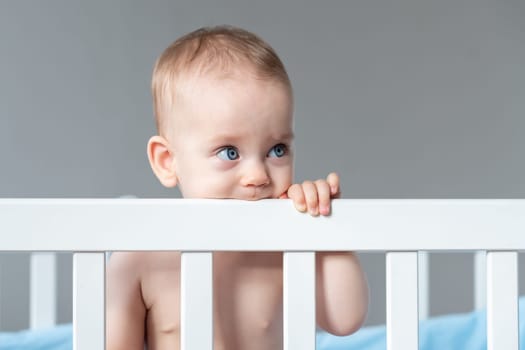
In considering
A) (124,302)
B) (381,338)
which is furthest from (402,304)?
(381,338)

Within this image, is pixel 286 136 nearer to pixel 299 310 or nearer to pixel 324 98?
pixel 299 310

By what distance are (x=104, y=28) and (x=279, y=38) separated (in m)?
0.55

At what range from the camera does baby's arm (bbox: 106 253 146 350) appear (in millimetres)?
1066

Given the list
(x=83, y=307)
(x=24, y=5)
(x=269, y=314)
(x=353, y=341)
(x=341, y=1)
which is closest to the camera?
(x=83, y=307)

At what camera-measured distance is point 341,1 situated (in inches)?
111

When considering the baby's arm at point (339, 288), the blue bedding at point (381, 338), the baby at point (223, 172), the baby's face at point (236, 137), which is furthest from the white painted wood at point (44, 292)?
the baby's arm at point (339, 288)

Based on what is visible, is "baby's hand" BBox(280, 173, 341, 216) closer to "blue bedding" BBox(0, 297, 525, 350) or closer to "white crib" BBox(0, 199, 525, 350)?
"white crib" BBox(0, 199, 525, 350)

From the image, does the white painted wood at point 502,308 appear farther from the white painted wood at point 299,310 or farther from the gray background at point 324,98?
the gray background at point 324,98

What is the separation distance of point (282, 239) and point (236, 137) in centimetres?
22

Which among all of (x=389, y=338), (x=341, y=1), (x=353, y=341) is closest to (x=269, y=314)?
(x=389, y=338)

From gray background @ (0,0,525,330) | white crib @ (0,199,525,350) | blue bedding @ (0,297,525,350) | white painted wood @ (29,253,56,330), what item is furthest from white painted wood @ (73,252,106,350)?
gray background @ (0,0,525,330)

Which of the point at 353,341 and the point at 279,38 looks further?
the point at 279,38

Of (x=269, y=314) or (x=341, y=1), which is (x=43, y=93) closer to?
(x=341, y=1)

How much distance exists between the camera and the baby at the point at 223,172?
1013 mm
